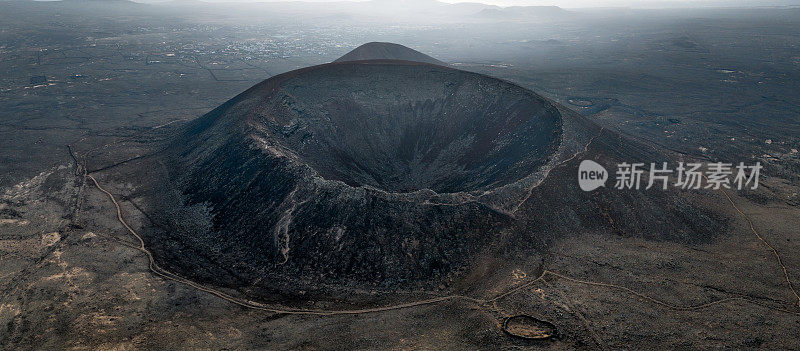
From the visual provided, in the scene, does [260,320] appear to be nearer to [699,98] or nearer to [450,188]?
[450,188]

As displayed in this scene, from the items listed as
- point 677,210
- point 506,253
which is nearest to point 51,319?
point 506,253

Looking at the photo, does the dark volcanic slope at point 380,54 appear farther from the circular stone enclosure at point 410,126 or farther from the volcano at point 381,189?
the volcano at point 381,189

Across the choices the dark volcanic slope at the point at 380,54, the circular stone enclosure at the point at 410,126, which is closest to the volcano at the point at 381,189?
the circular stone enclosure at the point at 410,126

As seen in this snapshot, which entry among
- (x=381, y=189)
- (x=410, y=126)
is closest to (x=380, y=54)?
(x=410, y=126)

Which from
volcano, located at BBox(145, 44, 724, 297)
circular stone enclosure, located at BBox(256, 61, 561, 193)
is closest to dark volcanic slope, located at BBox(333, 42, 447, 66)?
circular stone enclosure, located at BBox(256, 61, 561, 193)

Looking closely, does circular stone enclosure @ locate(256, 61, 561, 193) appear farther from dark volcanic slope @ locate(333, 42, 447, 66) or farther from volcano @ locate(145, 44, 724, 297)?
dark volcanic slope @ locate(333, 42, 447, 66)
